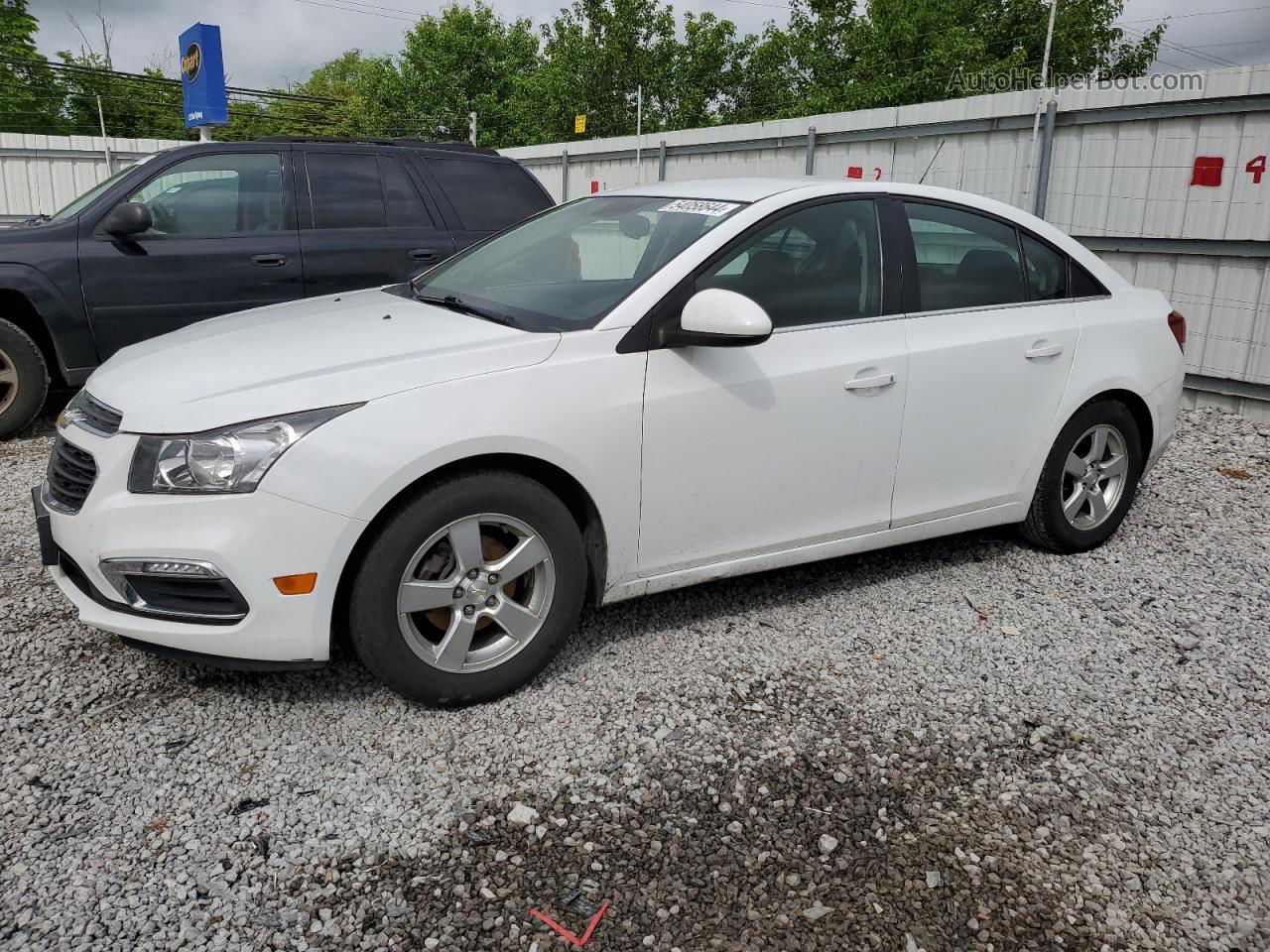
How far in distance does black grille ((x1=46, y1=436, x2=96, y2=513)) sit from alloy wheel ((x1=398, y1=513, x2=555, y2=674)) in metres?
1.01

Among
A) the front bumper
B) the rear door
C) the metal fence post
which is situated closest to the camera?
the front bumper

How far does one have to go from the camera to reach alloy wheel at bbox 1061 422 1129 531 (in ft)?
15.3

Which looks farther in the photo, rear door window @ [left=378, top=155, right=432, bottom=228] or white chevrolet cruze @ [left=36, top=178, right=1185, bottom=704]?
rear door window @ [left=378, top=155, right=432, bottom=228]

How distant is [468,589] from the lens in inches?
124

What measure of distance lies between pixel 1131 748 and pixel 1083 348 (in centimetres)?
193

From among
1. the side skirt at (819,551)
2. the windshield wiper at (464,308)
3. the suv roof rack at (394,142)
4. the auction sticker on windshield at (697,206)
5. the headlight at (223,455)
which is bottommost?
the side skirt at (819,551)

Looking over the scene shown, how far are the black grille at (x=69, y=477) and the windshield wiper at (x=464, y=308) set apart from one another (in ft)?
4.32

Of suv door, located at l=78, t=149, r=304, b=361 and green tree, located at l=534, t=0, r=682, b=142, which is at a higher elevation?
green tree, located at l=534, t=0, r=682, b=142

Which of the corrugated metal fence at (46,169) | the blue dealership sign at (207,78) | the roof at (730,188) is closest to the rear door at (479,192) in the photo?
the roof at (730,188)

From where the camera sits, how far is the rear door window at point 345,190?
6824 millimetres

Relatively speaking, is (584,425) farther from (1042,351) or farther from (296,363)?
(1042,351)

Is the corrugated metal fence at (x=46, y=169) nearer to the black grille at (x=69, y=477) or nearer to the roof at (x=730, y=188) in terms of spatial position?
the roof at (x=730, y=188)

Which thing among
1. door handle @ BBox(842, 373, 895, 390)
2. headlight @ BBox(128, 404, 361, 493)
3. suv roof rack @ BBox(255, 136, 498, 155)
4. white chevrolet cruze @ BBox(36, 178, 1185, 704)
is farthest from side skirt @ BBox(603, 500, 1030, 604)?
suv roof rack @ BBox(255, 136, 498, 155)

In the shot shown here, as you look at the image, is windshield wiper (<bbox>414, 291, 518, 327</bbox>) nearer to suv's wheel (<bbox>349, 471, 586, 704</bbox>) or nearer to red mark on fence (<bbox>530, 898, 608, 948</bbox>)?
suv's wheel (<bbox>349, 471, 586, 704</bbox>)
